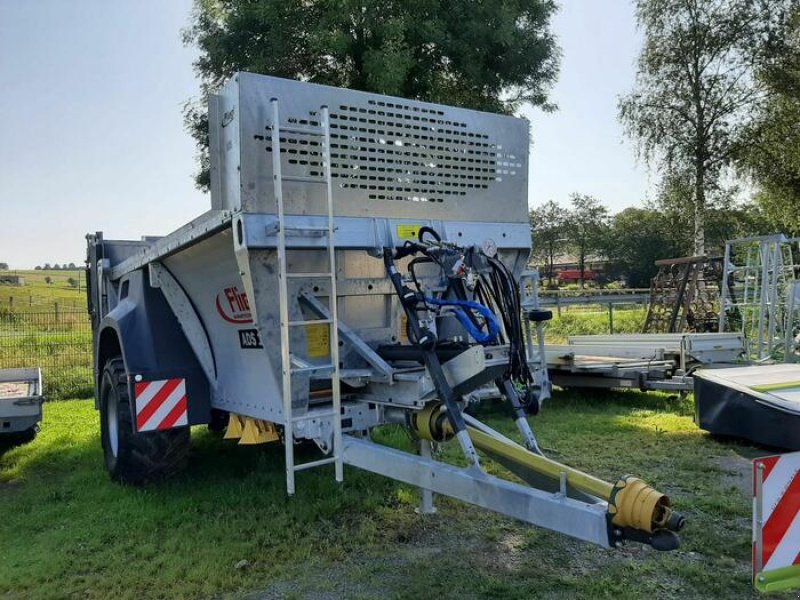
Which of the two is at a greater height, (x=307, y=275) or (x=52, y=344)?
(x=307, y=275)

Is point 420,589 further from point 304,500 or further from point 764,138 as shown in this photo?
point 764,138

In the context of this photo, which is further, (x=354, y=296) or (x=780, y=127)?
(x=780, y=127)

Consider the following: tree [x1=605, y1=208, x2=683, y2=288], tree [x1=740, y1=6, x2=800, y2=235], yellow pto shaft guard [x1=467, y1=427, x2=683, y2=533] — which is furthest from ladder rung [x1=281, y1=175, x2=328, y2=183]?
tree [x1=605, y1=208, x2=683, y2=288]

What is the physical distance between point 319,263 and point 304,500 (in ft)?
6.49

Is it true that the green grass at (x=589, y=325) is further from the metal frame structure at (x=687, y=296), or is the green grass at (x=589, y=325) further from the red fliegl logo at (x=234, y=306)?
the red fliegl logo at (x=234, y=306)

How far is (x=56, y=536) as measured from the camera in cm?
462

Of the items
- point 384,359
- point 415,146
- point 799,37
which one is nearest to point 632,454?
point 384,359

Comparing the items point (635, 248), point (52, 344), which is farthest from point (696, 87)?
point (635, 248)

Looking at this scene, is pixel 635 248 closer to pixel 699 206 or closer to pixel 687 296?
pixel 699 206

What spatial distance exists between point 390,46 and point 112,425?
6804mm

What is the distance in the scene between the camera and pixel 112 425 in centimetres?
576

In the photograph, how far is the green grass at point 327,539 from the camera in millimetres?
3775

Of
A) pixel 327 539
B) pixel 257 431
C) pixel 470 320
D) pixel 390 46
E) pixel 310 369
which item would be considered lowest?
pixel 327 539

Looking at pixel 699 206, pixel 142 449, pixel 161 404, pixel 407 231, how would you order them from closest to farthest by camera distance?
1. pixel 407 231
2. pixel 161 404
3. pixel 142 449
4. pixel 699 206
